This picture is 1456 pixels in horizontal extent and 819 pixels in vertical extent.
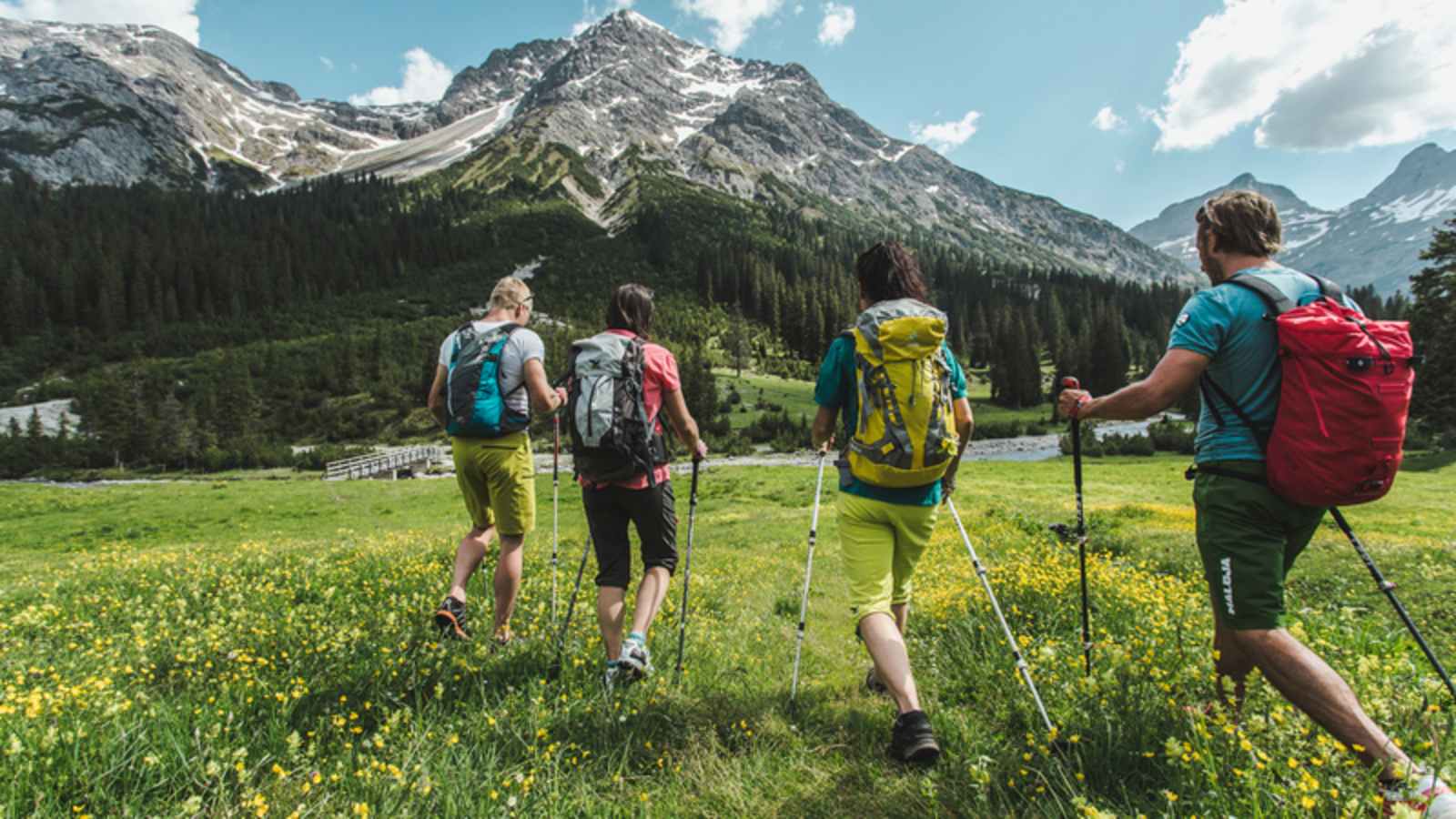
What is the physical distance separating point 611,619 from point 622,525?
0.76 meters

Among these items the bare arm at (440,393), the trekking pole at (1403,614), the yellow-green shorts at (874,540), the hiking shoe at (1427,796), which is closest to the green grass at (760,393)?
the bare arm at (440,393)

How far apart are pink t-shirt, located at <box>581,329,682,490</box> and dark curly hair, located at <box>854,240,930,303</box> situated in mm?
1674

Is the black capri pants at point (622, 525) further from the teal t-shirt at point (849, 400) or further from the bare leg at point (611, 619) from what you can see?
the teal t-shirt at point (849, 400)

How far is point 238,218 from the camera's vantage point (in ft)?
541

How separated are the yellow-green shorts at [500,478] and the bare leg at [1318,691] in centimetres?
520

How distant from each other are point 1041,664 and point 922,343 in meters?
2.56

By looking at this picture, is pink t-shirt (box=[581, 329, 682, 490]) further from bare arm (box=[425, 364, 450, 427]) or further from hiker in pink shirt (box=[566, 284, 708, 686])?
bare arm (box=[425, 364, 450, 427])

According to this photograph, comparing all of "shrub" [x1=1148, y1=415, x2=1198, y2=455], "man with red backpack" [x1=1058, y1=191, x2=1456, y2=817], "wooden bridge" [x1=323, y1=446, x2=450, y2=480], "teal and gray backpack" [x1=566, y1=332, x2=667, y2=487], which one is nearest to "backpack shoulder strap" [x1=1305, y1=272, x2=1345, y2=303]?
"man with red backpack" [x1=1058, y1=191, x2=1456, y2=817]

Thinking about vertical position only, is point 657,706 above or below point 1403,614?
below

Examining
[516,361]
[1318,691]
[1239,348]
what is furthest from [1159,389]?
[516,361]

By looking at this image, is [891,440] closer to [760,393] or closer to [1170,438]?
[1170,438]

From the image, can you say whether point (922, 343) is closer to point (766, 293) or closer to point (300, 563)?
point (300, 563)

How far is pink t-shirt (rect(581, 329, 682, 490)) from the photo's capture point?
4871 mm

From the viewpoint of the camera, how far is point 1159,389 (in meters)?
3.30
